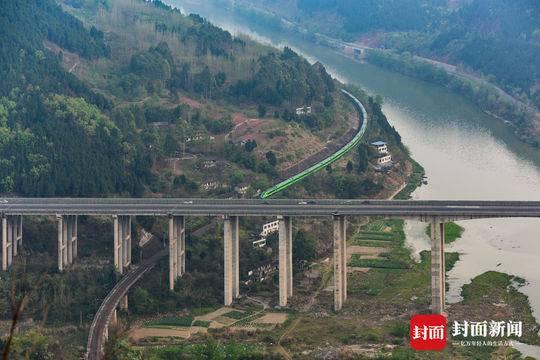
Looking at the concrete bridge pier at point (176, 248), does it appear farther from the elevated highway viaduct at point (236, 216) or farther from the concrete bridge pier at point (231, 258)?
the concrete bridge pier at point (231, 258)

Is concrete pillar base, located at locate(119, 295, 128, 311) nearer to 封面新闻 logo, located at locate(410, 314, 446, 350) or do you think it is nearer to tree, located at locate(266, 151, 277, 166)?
封面新闻 logo, located at locate(410, 314, 446, 350)

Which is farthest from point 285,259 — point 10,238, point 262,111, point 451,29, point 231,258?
point 451,29

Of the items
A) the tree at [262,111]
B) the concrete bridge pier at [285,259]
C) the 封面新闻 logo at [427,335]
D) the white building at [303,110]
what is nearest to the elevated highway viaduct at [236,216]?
the concrete bridge pier at [285,259]

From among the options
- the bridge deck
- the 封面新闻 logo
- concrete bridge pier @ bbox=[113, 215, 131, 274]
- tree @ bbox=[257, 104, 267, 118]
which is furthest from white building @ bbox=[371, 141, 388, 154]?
the 封面新闻 logo

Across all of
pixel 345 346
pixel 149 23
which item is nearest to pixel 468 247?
pixel 345 346

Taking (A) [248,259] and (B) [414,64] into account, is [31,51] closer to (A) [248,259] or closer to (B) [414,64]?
(A) [248,259]

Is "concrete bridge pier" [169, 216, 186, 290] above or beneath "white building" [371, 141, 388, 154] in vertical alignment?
beneath

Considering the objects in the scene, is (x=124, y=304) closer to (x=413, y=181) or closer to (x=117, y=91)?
(x=413, y=181)
